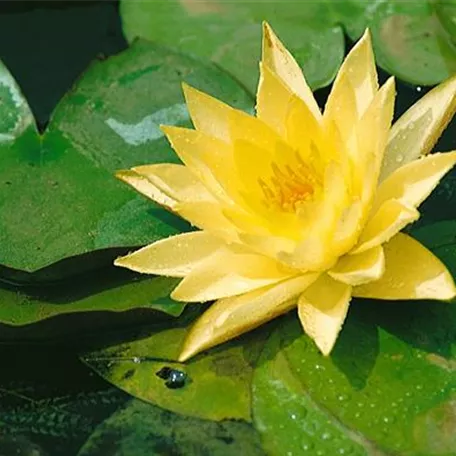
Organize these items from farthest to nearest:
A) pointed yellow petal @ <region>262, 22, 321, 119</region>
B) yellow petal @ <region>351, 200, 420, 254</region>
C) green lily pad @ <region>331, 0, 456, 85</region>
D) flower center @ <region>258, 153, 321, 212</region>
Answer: green lily pad @ <region>331, 0, 456, 85</region>
pointed yellow petal @ <region>262, 22, 321, 119</region>
flower center @ <region>258, 153, 321, 212</region>
yellow petal @ <region>351, 200, 420, 254</region>

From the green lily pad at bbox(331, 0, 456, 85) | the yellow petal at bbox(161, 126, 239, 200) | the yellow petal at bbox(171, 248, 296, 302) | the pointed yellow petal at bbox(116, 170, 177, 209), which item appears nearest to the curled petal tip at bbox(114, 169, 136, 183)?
the pointed yellow petal at bbox(116, 170, 177, 209)

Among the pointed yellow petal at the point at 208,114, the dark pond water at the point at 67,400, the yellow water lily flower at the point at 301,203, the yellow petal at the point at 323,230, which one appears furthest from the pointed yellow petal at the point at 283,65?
the dark pond water at the point at 67,400

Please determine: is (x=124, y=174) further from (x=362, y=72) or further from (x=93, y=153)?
(x=362, y=72)

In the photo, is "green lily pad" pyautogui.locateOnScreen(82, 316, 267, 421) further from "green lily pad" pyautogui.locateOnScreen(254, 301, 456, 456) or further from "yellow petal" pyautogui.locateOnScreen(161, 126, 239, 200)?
"yellow petal" pyautogui.locateOnScreen(161, 126, 239, 200)

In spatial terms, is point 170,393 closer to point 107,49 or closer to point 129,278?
point 129,278

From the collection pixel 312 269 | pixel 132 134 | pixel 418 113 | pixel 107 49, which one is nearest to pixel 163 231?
pixel 132 134

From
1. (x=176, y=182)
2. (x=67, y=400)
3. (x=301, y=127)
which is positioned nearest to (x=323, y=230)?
(x=301, y=127)
